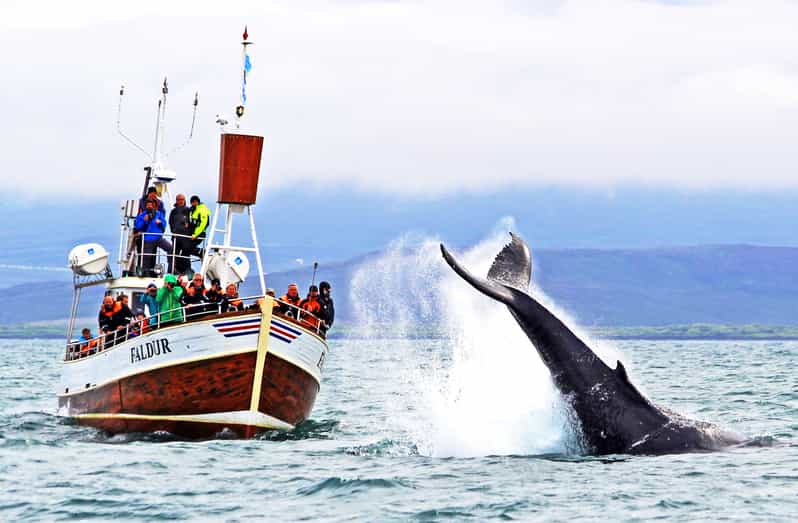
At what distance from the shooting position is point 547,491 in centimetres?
1377

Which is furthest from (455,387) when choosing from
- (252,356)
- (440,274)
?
(252,356)

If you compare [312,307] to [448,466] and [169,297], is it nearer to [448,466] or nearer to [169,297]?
[169,297]

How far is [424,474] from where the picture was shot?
15.3m

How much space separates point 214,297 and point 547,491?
1001 cm

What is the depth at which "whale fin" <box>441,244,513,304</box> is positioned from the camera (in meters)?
13.2

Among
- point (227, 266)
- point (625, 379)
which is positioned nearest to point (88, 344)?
point (227, 266)

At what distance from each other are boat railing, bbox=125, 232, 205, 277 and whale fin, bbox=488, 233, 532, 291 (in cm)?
1267

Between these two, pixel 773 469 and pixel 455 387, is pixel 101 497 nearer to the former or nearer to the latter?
pixel 455 387

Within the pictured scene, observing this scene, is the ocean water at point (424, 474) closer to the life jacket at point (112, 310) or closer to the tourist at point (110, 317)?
the tourist at point (110, 317)

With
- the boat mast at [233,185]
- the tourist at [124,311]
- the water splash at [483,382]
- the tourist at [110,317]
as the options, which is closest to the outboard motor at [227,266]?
the boat mast at [233,185]

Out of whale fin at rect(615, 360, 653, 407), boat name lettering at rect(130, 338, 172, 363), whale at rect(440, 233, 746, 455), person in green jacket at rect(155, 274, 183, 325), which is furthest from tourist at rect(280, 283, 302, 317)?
whale fin at rect(615, 360, 653, 407)

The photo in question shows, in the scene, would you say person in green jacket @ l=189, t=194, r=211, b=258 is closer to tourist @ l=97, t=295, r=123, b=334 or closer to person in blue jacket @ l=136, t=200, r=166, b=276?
person in blue jacket @ l=136, t=200, r=166, b=276

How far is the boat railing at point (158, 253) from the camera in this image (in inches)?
1046

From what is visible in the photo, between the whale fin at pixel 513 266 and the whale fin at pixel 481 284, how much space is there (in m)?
0.50
